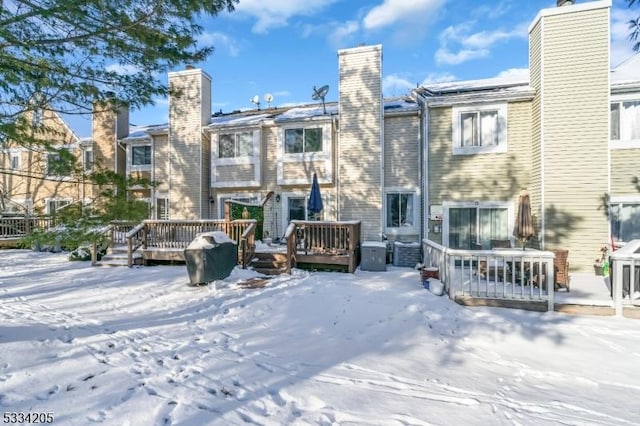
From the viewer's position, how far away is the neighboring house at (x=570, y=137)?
9234mm

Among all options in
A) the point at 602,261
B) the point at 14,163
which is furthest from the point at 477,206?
the point at 14,163

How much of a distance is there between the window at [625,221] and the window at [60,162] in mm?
13547

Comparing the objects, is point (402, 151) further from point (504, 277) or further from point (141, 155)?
point (141, 155)

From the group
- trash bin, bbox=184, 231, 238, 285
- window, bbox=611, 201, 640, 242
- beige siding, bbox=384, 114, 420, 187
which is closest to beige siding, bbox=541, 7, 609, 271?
window, bbox=611, 201, 640, 242

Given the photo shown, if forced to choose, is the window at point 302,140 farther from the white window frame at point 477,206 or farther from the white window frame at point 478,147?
the white window frame at point 477,206

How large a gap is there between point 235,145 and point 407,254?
8.53 meters

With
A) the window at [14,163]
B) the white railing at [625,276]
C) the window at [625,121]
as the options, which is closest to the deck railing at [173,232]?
the window at [14,163]

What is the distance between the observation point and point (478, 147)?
10516 millimetres

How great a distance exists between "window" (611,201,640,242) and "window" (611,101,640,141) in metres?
2.05

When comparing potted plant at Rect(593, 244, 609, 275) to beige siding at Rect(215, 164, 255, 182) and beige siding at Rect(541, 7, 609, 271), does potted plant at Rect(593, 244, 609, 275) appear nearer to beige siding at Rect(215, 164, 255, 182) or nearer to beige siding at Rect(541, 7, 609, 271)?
beige siding at Rect(541, 7, 609, 271)

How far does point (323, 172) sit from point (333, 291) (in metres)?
6.51

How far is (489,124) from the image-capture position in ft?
34.6

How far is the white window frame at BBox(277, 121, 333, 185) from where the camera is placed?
1230 cm

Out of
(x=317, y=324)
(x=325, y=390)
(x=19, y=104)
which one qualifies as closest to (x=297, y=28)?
(x=19, y=104)
